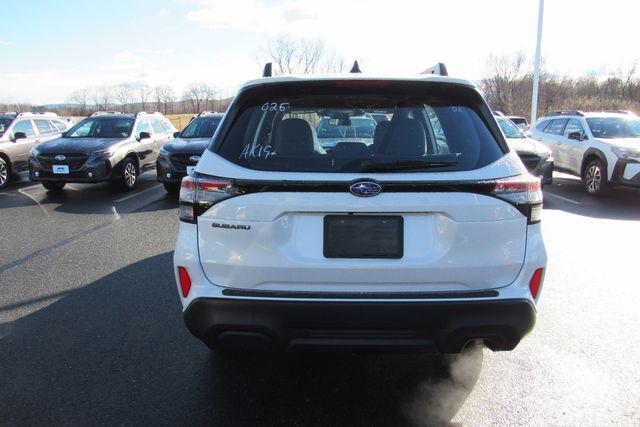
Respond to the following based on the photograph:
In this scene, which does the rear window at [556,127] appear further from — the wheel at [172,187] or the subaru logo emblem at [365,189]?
the subaru logo emblem at [365,189]

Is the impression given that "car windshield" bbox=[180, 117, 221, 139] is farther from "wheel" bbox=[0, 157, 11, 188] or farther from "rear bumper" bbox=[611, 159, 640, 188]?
"rear bumper" bbox=[611, 159, 640, 188]

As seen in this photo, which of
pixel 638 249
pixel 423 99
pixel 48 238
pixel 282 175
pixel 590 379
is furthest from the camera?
pixel 48 238

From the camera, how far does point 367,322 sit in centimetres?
242

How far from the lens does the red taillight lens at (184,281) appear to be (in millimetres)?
2586

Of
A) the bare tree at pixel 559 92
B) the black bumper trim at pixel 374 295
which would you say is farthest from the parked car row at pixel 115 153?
the bare tree at pixel 559 92

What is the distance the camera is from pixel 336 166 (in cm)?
242

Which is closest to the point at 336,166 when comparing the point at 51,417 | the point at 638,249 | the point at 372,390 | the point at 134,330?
the point at 372,390

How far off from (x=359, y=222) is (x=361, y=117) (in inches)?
28.8

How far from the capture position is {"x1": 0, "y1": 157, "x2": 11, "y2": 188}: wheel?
11718 mm

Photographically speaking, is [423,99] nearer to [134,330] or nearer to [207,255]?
[207,255]

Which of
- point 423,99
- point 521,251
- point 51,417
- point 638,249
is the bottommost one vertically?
point 638,249

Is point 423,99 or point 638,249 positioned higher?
point 423,99

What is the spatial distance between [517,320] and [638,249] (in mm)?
4807

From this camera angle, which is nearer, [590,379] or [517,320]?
[517,320]
